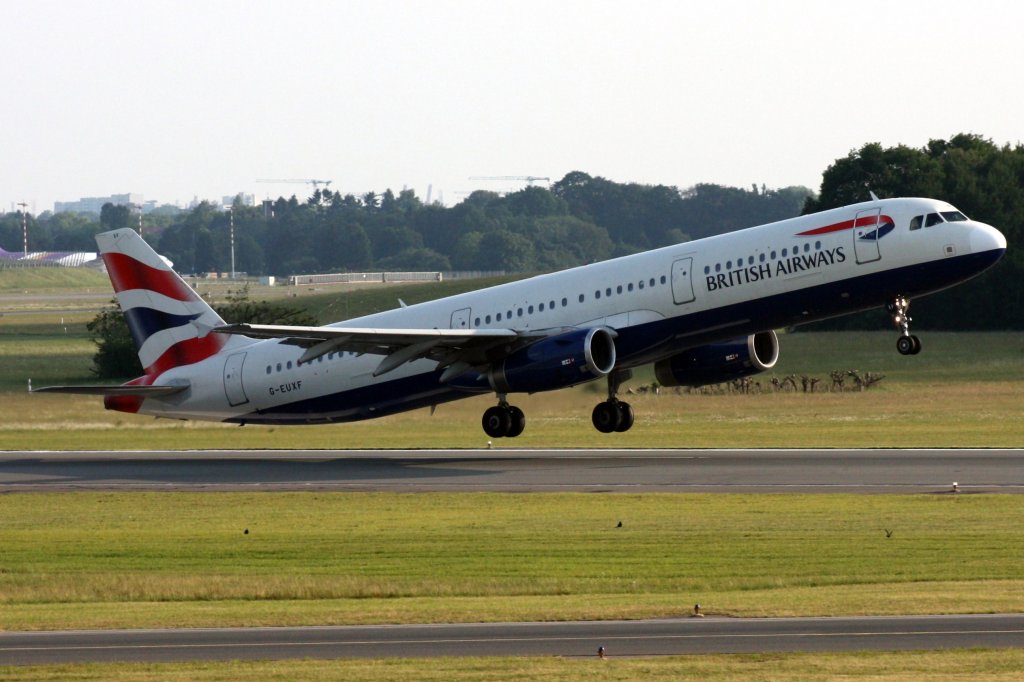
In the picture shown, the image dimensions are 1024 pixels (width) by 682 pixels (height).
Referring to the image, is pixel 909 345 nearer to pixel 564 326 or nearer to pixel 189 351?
pixel 564 326

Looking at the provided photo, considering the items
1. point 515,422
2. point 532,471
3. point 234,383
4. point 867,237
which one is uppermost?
point 867,237

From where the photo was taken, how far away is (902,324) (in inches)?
1684

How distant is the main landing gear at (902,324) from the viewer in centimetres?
4256

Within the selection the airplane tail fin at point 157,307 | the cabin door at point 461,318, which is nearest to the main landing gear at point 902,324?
the cabin door at point 461,318

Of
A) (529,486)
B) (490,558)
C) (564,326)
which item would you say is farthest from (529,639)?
(564,326)

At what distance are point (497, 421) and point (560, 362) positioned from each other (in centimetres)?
547

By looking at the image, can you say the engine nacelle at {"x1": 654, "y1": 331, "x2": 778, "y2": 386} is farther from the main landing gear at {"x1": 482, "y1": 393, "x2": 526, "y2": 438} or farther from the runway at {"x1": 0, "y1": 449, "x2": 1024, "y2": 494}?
the main landing gear at {"x1": 482, "y1": 393, "x2": 526, "y2": 438}

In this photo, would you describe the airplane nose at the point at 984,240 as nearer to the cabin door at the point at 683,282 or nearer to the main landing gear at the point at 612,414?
the cabin door at the point at 683,282

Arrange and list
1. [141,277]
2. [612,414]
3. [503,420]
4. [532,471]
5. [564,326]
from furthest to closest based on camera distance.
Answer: [141,277] < [503,420] < [612,414] < [532,471] < [564,326]

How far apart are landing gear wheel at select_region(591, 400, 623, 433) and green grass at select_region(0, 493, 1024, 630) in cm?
792

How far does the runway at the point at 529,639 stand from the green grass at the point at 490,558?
2.92 feet

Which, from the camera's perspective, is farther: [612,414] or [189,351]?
[189,351]

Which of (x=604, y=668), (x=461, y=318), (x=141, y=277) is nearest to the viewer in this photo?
(x=604, y=668)

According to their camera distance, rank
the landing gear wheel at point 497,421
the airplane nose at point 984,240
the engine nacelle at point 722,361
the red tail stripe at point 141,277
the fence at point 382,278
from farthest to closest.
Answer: the fence at point 382,278
the red tail stripe at point 141,277
the landing gear wheel at point 497,421
the engine nacelle at point 722,361
the airplane nose at point 984,240
